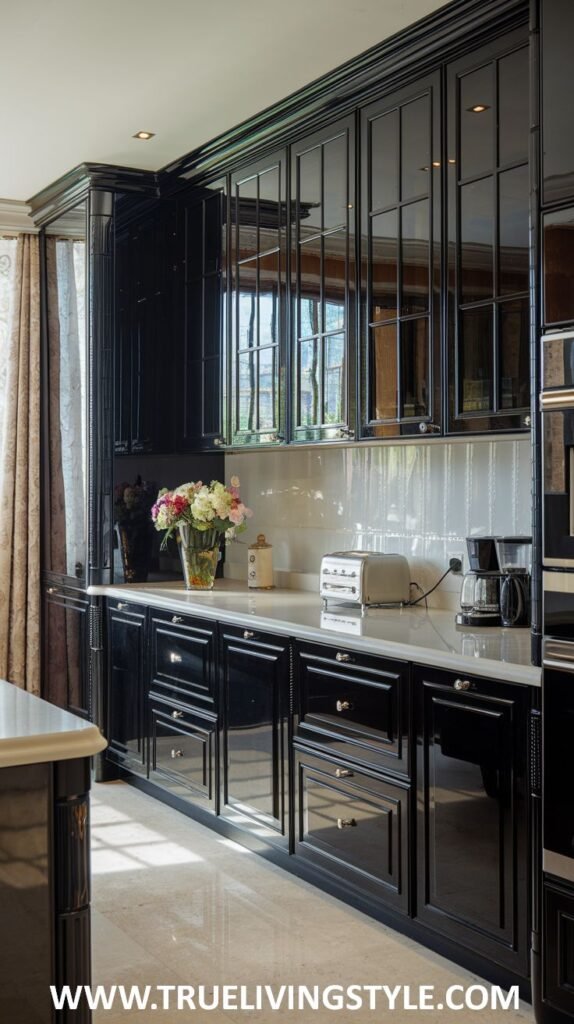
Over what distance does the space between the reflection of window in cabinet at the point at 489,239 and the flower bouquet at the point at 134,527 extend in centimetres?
227

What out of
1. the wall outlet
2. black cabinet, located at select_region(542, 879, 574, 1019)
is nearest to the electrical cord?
the wall outlet

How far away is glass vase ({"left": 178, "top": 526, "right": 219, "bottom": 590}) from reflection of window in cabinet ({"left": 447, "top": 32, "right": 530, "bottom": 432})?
1.80m

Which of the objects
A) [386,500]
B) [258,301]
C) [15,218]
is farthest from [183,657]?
[15,218]

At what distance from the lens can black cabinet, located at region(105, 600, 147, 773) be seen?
16.0 feet

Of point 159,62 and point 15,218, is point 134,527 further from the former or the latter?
point 159,62

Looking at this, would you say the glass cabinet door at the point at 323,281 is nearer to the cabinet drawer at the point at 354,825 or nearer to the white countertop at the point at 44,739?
the cabinet drawer at the point at 354,825

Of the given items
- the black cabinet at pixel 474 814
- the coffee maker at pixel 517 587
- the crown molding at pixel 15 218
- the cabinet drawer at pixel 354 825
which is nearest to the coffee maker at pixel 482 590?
the coffee maker at pixel 517 587

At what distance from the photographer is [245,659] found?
4.04m

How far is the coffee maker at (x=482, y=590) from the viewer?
3.44 metres

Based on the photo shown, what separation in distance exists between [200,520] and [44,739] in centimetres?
278

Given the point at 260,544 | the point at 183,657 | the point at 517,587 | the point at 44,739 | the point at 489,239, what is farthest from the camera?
the point at 260,544

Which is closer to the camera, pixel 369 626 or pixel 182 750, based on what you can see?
pixel 369 626

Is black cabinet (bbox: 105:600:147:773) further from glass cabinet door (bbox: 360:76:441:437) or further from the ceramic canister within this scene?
glass cabinet door (bbox: 360:76:441:437)

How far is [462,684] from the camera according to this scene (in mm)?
2930
